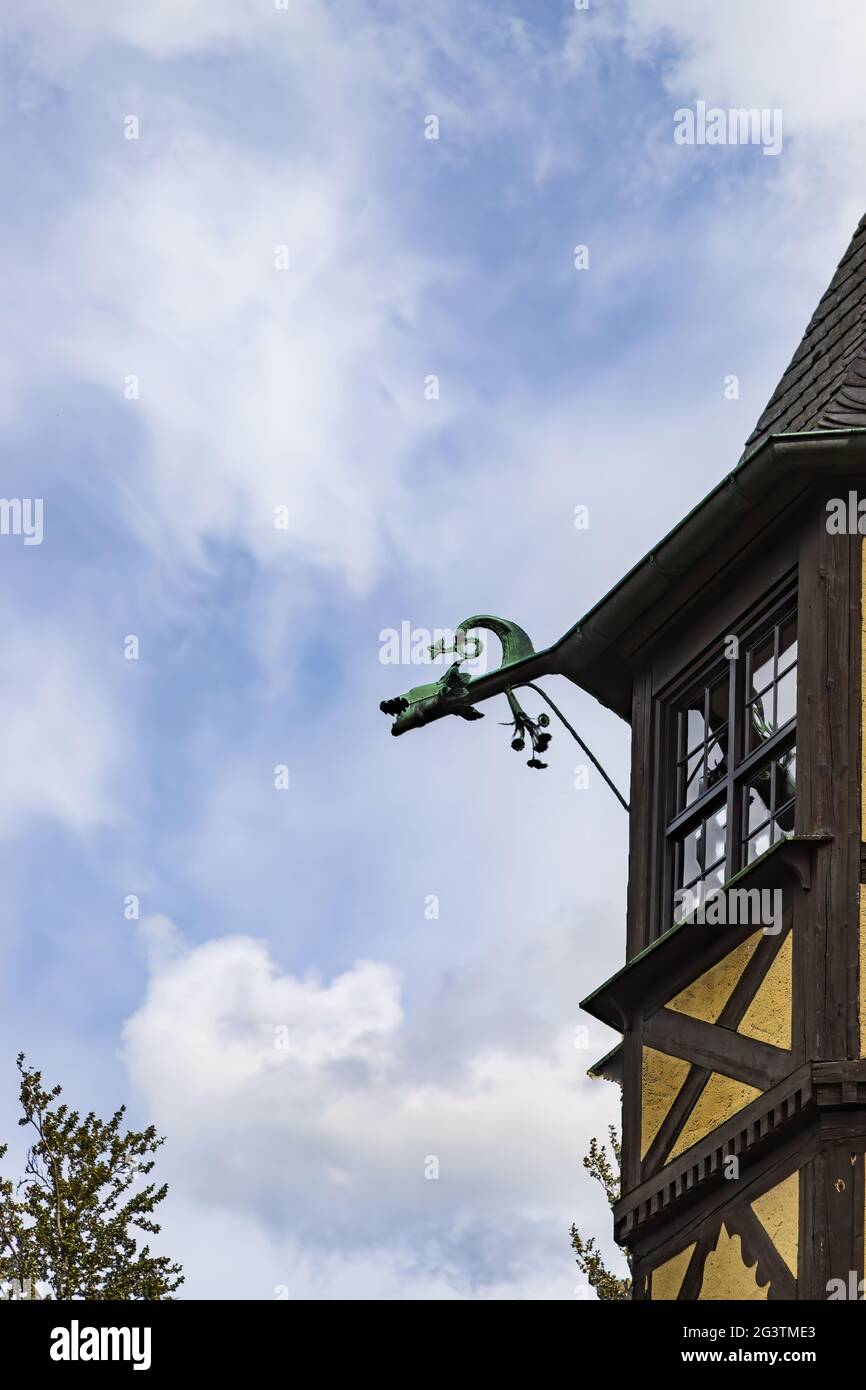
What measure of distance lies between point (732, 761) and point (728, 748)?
3.5 inches

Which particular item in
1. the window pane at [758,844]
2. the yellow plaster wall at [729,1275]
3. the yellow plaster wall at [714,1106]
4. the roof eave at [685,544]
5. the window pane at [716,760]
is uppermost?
the roof eave at [685,544]

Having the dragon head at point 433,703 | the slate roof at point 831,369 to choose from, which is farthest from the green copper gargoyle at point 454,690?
the slate roof at point 831,369

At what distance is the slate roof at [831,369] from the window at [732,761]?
1178 millimetres

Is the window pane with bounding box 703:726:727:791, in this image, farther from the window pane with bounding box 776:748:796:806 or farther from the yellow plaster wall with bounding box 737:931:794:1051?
the yellow plaster wall with bounding box 737:931:794:1051

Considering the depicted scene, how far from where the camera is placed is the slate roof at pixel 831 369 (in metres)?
13.3

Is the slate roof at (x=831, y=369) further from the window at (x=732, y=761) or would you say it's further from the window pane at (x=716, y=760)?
the window pane at (x=716, y=760)

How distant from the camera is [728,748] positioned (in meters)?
13.0

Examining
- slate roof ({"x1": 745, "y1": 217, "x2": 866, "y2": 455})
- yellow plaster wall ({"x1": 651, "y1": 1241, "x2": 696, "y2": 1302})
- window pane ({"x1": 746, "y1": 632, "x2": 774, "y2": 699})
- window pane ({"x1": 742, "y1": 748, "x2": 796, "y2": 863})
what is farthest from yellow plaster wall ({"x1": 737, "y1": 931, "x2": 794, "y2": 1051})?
slate roof ({"x1": 745, "y1": 217, "x2": 866, "y2": 455})

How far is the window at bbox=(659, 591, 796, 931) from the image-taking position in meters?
12.6

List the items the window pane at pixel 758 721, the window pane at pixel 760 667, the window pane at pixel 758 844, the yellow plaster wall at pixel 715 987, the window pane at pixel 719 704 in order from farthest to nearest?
the window pane at pixel 719 704, the window pane at pixel 760 667, the window pane at pixel 758 721, the window pane at pixel 758 844, the yellow plaster wall at pixel 715 987

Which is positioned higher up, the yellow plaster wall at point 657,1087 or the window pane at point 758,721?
the window pane at point 758,721
